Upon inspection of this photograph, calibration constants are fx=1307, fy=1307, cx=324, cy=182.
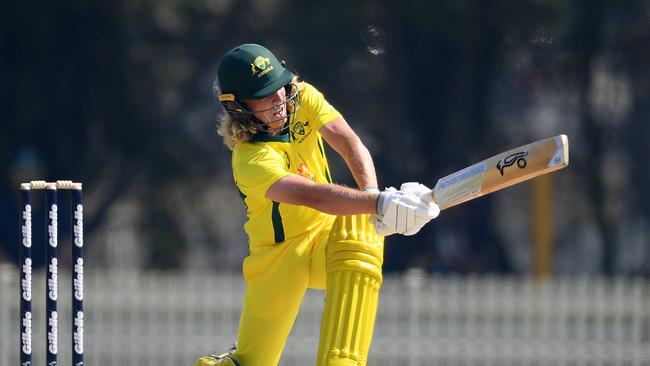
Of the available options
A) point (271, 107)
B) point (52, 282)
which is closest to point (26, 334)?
point (52, 282)

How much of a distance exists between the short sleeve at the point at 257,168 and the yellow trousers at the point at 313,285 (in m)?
0.25

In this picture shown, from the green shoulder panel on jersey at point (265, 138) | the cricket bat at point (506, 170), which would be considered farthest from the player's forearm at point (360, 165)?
the cricket bat at point (506, 170)

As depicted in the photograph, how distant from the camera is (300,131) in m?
4.69

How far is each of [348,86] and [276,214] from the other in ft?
19.8

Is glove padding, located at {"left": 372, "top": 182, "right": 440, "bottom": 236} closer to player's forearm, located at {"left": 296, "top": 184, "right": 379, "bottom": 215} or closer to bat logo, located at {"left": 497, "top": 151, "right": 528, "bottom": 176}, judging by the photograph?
player's forearm, located at {"left": 296, "top": 184, "right": 379, "bottom": 215}

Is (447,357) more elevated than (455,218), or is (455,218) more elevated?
(455,218)

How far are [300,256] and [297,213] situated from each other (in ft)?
0.51

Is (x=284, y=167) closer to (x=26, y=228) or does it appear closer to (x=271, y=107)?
(x=271, y=107)

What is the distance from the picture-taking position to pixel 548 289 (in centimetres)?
862

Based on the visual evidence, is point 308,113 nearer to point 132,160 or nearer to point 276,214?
point 276,214

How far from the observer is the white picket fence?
8547 millimetres

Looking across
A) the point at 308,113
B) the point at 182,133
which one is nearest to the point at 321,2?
the point at 182,133

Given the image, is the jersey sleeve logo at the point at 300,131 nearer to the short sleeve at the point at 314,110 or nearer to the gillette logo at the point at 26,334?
the short sleeve at the point at 314,110

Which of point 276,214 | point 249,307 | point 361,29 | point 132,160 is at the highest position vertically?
point 361,29
